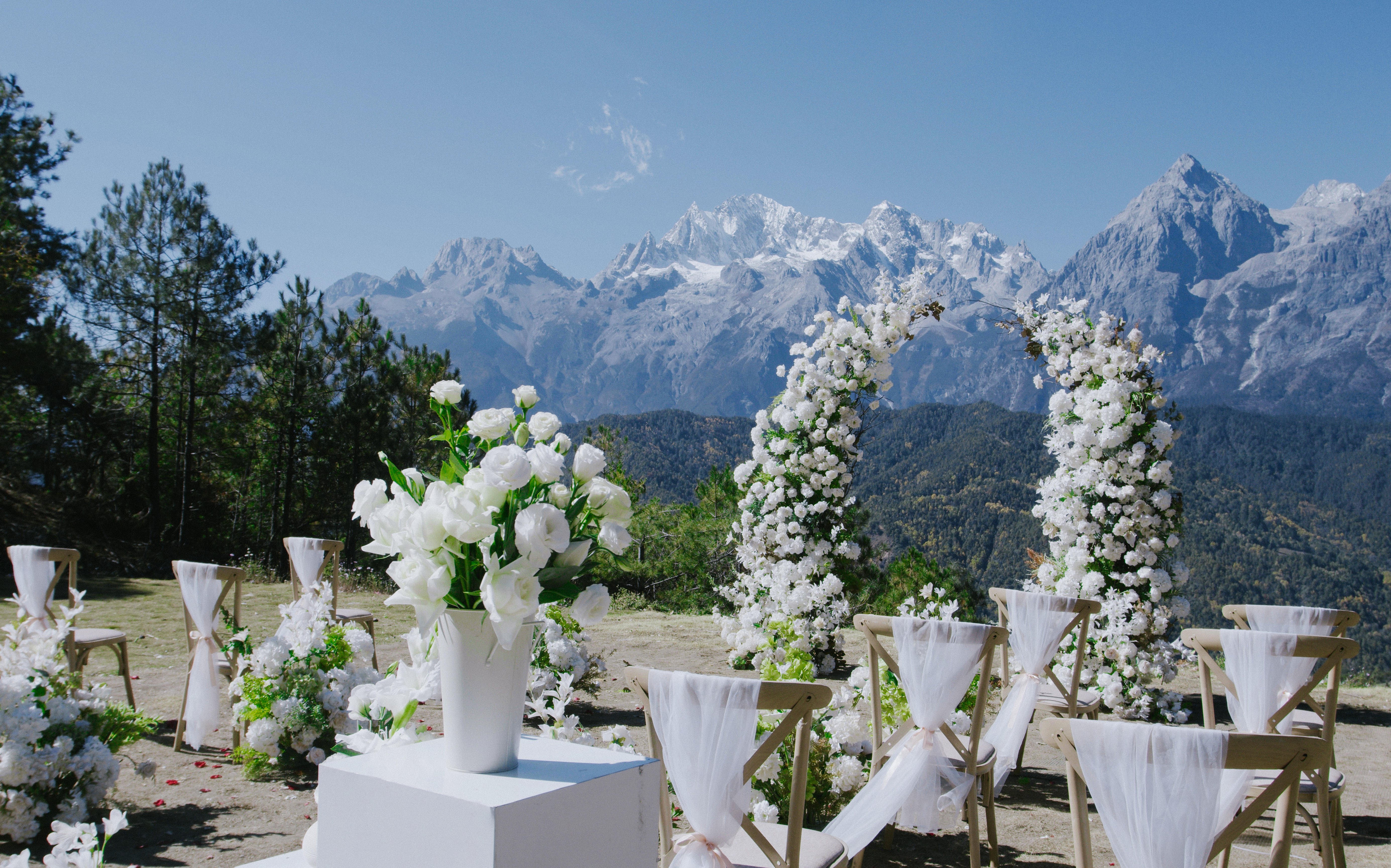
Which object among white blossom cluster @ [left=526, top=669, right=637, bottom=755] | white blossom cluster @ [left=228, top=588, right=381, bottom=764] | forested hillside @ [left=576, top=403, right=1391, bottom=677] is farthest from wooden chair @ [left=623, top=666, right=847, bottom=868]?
forested hillside @ [left=576, top=403, right=1391, bottom=677]

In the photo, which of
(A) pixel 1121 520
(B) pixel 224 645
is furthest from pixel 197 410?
(A) pixel 1121 520

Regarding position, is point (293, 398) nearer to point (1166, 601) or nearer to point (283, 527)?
point (283, 527)

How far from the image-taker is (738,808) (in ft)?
6.11

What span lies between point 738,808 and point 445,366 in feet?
46.5

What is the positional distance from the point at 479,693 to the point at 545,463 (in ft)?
1.24

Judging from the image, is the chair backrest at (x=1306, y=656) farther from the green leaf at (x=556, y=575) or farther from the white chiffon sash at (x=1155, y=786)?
the green leaf at (x=556, y=575)

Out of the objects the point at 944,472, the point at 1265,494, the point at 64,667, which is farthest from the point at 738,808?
the point at 1265,494

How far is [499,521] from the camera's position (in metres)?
1.25

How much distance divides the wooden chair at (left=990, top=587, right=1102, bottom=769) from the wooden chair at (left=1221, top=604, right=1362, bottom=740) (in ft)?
1.83

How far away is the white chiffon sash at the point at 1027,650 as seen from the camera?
350cm

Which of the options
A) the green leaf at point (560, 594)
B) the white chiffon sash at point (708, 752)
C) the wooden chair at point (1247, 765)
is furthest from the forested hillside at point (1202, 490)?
the green leaf at point (560, 594)

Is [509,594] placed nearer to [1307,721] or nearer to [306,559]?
[1307,721]

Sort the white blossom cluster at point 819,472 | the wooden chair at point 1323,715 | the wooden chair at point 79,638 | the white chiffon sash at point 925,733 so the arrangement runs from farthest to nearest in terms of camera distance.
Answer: the white blossom cluster at point 819,472, the wooden chair at point 79,638, the white chiffon sash at point 925,733, the wooden chair at point 1323,715

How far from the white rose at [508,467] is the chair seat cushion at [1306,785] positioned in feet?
8.02
